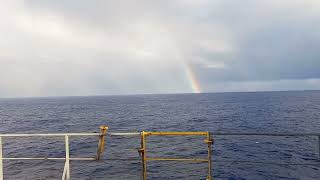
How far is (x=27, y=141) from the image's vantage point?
117 feet

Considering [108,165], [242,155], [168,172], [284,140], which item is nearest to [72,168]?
[108,165]

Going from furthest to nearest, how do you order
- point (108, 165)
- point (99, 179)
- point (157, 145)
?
point (157, 145) < point (108, 165) < point (99, 179)

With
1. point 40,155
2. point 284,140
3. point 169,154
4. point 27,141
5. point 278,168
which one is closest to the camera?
point 278,168

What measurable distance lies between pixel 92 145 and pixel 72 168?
1025 centimetres

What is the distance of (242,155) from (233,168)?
565 centimetres

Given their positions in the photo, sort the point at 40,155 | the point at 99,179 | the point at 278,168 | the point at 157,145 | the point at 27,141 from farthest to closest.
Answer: the point at 27,141 < the point at 157,145 < the point at 40,155 < the point at 278,168 < the point at 99,179

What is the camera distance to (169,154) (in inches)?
989

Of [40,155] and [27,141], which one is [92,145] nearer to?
[40,155]

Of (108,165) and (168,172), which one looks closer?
(168,172)

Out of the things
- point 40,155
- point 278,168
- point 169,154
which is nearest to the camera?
point 278,168

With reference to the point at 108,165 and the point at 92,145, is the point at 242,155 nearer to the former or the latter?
the point at 108,165

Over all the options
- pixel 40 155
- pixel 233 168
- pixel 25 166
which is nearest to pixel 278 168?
pixel 233 168

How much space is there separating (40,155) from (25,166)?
507 centimetres

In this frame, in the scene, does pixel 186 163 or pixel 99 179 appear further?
pixel 186 163
